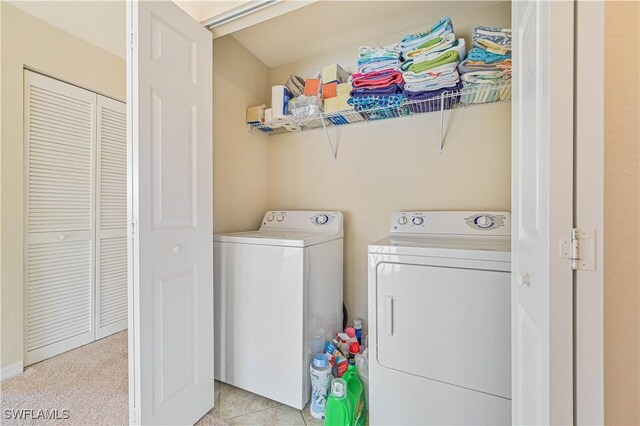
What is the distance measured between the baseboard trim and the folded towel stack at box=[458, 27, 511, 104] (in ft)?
11.0

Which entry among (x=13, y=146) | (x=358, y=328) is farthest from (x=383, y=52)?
(x=13, y=146)

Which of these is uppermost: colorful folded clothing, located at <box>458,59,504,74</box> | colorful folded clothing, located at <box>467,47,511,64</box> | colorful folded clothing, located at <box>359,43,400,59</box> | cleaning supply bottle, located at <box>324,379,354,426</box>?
colorful folded clothing, located at <box>359,43,400,59</box>

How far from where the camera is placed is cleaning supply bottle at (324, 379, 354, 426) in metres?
1.33

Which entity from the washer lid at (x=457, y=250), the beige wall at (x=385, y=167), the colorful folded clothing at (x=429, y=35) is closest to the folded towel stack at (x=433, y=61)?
the colorful folded clothing at (x=429, y=35)

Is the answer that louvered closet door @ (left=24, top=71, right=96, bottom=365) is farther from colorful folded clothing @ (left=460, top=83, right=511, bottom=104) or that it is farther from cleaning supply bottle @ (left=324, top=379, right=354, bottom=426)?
colorful folded clothing @ (left=460, top=83, right=511, bottom=104)

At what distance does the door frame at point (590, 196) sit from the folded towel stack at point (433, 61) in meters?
0.98

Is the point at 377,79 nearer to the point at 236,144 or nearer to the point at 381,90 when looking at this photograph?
the point at 381,90

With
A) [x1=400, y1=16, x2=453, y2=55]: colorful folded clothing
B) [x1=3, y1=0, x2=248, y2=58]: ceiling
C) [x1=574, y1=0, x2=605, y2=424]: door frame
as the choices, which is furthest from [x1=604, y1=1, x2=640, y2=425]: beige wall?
[x1=3, y1=0, x2=248, y2=58]: ceiling

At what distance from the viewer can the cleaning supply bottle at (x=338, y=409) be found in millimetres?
1335

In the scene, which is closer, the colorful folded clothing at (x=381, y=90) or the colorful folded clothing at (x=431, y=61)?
the colorful folded clothing at (x=431, y=61)

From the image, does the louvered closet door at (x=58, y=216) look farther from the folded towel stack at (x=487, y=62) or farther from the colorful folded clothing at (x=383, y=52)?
the folded towel stack at (x=487, y=62)

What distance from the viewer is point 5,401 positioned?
1560mm

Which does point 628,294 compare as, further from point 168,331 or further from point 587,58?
point 168,331

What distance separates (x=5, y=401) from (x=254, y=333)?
1475 mm
